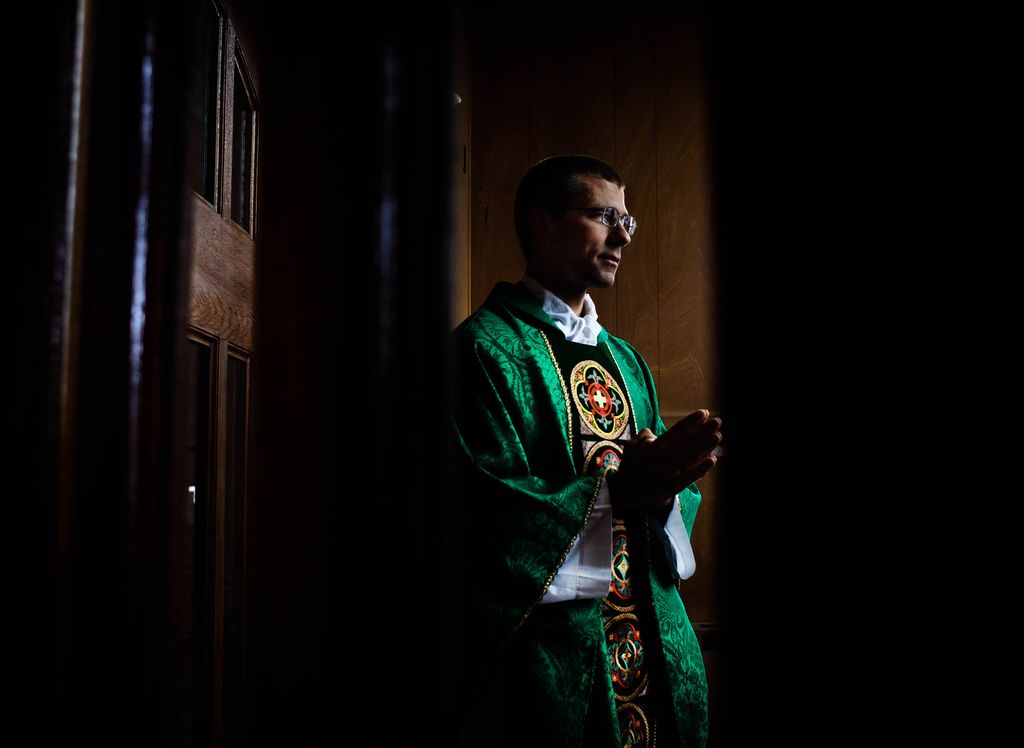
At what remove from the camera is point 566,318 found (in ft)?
4.32

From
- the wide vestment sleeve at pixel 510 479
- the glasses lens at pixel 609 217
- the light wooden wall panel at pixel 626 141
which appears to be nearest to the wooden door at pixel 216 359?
the wide vestment sleeve at pixel 510 479

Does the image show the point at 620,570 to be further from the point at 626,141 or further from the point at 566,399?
the point at 626,141

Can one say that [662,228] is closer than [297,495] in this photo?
No

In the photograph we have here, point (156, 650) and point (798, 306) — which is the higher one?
point (798, 306)

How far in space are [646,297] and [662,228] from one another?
0.24m

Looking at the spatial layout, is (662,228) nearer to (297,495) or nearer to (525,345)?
(525,345)

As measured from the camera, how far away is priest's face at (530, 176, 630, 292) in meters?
1.30

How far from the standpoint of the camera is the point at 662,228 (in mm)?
2391

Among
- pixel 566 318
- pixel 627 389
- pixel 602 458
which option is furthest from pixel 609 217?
pixel 602 458

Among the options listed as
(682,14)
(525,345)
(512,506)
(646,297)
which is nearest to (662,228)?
(646,297)

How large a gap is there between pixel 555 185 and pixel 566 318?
25 cm

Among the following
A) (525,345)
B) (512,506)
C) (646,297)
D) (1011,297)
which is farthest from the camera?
(646,297)

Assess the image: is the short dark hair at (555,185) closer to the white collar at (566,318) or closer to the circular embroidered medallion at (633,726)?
the white collar at (566,318)

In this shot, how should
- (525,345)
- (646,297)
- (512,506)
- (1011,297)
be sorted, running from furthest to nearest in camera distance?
(646,297) → (525,345) → (512,506) → (1011,297)
